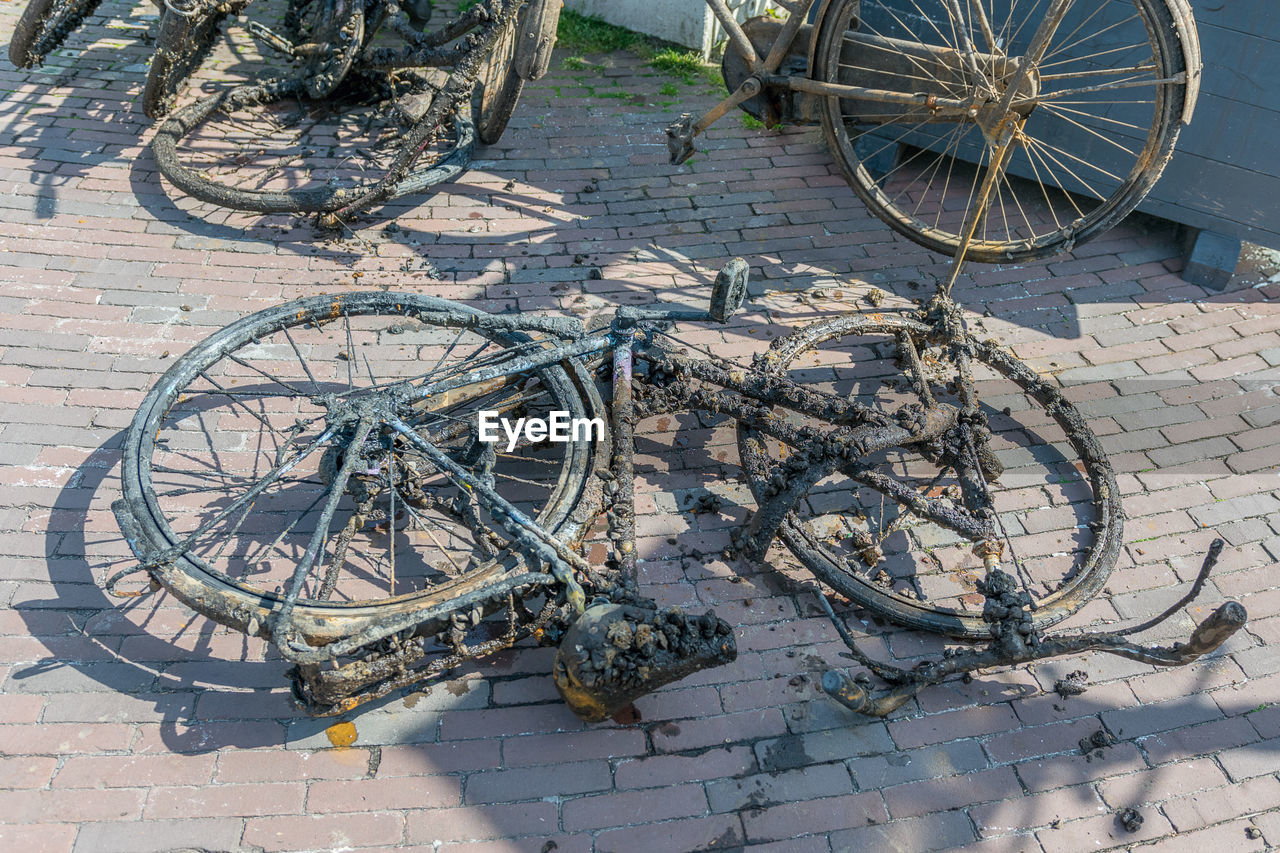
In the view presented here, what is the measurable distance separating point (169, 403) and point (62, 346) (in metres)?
1.52

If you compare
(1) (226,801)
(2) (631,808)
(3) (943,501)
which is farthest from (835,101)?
(1) (226,801)

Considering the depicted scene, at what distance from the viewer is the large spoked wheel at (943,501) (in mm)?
3771

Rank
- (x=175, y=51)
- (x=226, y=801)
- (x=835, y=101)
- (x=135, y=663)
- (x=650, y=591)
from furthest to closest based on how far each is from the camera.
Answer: (x=175, y=51), (x=835, y=101), (x=650, y=591), (x=135, y=663), (x=226, y=801)

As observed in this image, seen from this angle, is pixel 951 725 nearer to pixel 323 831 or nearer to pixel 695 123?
pixel 323 831

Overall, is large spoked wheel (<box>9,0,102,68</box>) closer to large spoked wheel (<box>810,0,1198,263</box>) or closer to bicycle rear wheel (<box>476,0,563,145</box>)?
bicycle rear wheel (<box>476,0,563,145</box>)

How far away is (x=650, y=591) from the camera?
3.87m

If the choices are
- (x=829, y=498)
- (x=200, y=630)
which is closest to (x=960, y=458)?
(x=829, y=498)

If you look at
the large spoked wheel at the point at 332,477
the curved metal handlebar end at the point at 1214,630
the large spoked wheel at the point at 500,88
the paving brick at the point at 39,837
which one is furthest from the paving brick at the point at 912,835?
the large spoked wheel at the point at 500,88

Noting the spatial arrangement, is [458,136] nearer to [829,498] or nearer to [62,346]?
[62,346]

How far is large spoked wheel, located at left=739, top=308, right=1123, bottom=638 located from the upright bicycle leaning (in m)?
0.85

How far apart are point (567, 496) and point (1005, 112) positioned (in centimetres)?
293

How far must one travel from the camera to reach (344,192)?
5.33m

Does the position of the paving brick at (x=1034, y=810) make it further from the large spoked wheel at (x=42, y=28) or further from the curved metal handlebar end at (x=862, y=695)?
the large spoked wheel at (x=42, y=28)

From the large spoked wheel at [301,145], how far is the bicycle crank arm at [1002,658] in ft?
12.8
